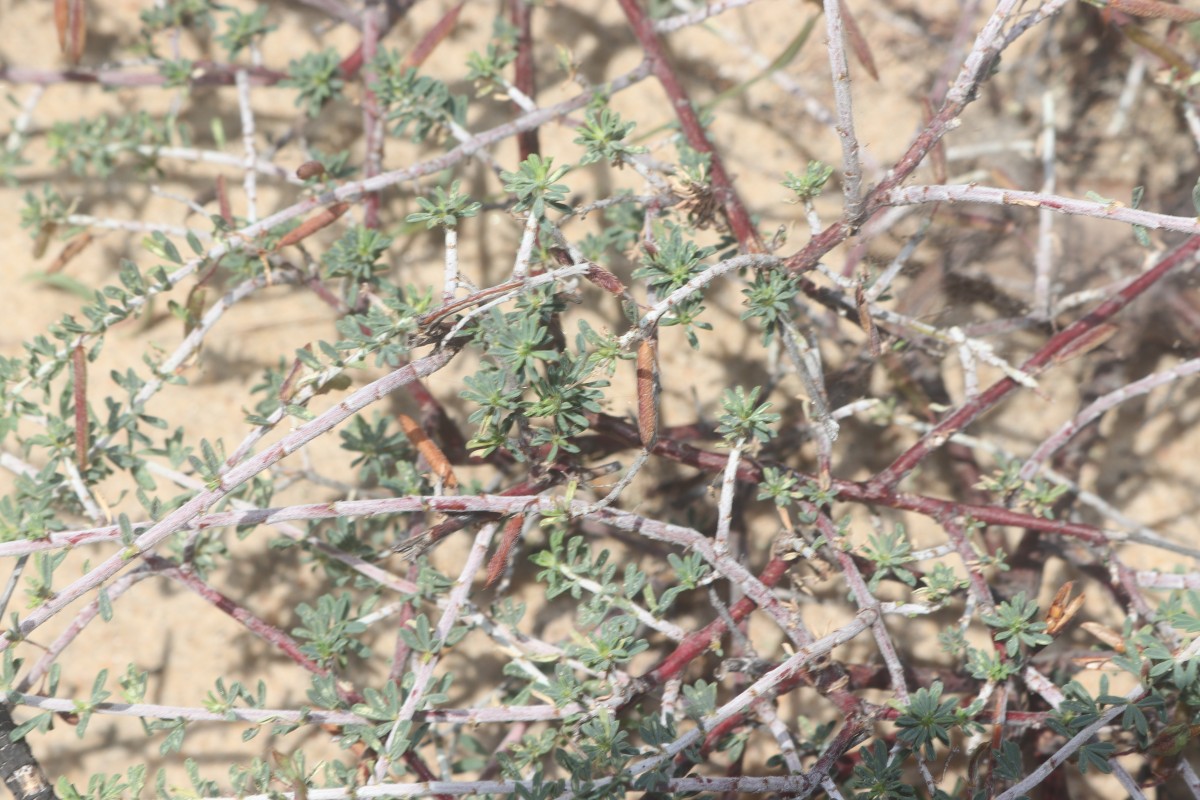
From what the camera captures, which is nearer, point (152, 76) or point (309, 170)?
point (309, 170)

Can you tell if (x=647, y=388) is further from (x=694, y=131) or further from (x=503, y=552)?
(x=694, y=131)

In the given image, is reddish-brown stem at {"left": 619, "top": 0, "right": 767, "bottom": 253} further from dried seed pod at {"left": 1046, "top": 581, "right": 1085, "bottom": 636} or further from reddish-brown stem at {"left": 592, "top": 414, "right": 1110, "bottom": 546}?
dried seed pod at {"left": 1046, "top": 581, "right": 1085, "bottom": 636}

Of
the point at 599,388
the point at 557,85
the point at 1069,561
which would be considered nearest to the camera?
the point at 599,388

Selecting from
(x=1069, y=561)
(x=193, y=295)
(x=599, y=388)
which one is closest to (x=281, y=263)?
(x=193, y=295)

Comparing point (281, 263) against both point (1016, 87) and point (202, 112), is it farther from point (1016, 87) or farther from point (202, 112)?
point (1016, 87)

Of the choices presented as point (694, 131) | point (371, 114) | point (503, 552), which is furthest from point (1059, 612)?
point (371, 114)

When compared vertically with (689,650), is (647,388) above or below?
above
